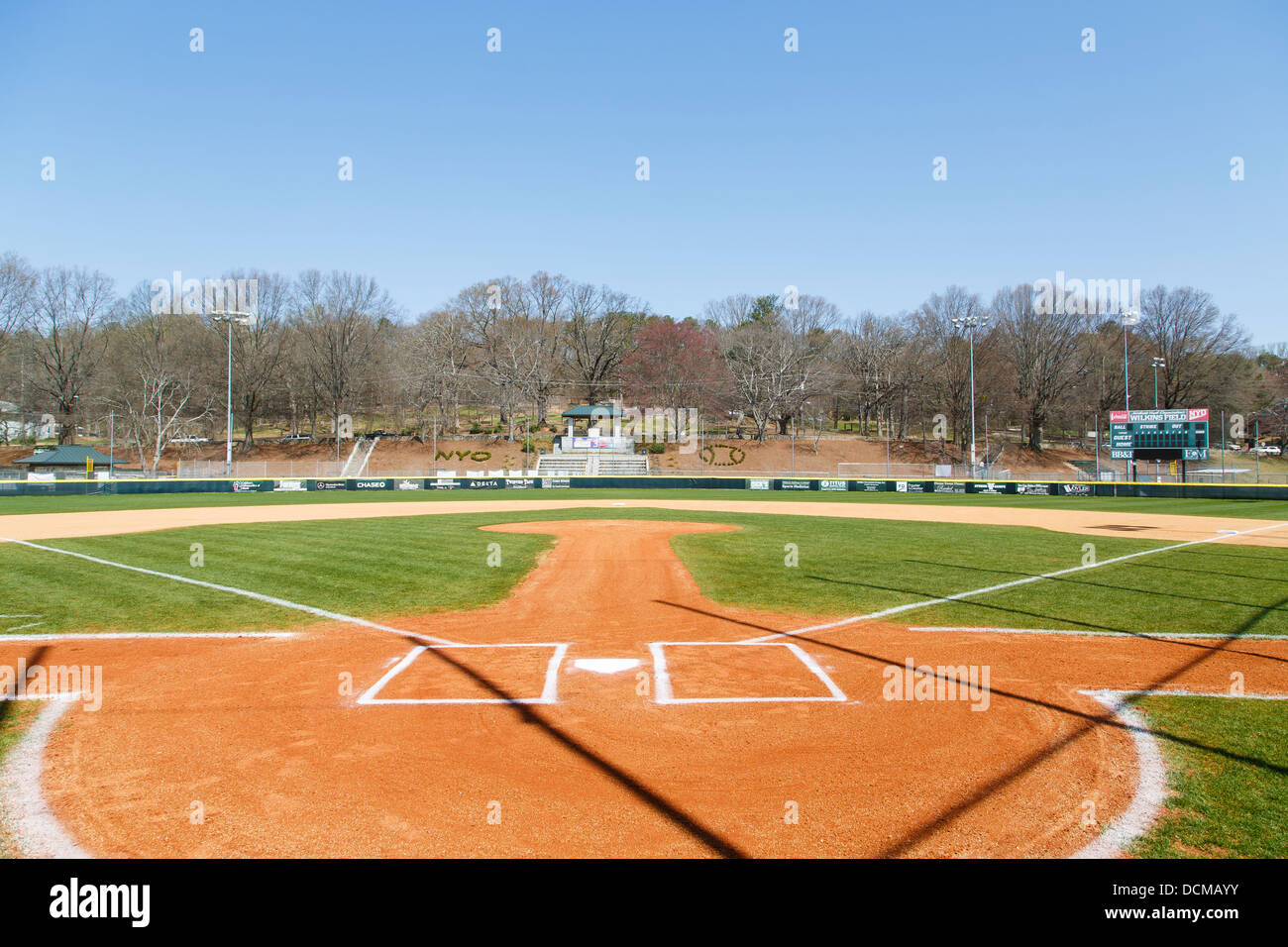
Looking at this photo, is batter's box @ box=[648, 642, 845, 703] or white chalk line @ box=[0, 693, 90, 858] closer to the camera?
white chalk line @ box=[0, 693, 90, 858]

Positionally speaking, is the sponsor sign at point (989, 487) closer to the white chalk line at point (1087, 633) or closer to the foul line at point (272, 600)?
the white chalk line at point (1087, 633)

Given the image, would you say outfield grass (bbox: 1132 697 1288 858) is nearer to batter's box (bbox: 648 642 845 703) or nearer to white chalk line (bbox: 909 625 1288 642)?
white chalk line (bbox: 909 625 1288 642)

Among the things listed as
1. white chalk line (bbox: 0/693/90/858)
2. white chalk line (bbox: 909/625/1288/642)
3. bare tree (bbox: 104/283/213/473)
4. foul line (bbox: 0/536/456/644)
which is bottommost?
foul line (bbox: 0/536/456/644)

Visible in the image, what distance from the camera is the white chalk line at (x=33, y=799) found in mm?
4715

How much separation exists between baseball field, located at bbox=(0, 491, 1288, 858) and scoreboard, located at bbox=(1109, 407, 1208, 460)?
27.1 metres

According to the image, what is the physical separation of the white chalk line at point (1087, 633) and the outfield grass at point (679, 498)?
77.7 ft

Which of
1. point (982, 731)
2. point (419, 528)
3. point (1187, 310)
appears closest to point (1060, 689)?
point (982, 731)

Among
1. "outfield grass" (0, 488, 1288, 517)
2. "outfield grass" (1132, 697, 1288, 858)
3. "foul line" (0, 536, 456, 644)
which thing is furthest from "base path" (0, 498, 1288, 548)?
"outfield grass" (1132, 697, 1288, 858)

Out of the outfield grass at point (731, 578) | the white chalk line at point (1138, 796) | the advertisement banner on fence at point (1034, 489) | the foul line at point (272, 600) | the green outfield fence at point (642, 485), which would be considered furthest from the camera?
the advertisement banner on fence at point (1034, 489)

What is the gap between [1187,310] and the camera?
3034 inches

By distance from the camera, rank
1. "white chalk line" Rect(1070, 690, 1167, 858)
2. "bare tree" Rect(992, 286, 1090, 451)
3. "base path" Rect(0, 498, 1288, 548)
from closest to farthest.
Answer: "white chalk line" Rect(1070, 690, 1167, 858) < "base path" Rect(0, 498, 1288, 548) < "bare tree" Rect(992, 286, 1090, 451)

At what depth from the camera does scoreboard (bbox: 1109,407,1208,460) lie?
3894 cm

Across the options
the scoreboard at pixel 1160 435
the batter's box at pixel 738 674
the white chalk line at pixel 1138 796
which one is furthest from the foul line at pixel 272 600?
the scoreboard at pixel 1160 435

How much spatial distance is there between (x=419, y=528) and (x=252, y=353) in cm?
6220
